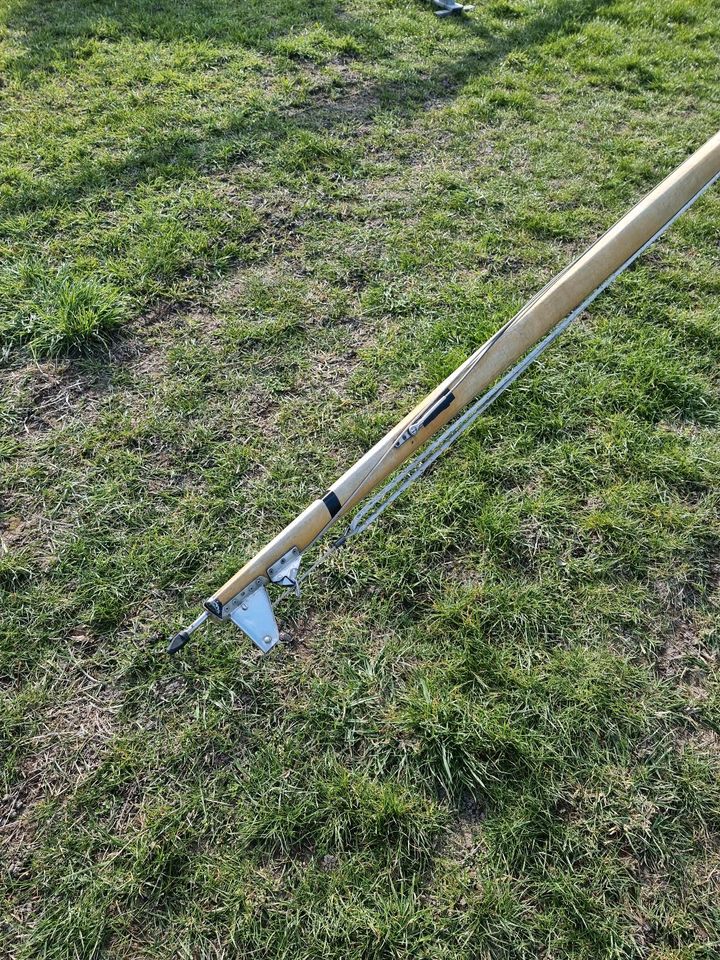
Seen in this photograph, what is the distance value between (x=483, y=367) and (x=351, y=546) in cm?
122

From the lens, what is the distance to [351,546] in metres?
2.82

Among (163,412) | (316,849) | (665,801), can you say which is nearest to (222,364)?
(163,412)

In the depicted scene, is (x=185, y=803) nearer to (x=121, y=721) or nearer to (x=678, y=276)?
(x=121, y=721)

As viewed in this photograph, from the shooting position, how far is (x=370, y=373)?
3.46 m

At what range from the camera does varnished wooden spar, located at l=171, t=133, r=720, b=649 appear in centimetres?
171

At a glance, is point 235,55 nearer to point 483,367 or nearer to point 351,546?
point 351,546

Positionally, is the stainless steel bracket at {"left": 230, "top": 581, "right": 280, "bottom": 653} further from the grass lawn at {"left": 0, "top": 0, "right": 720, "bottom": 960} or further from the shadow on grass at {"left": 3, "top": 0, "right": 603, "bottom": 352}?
the shadow on grass at {"left": 3, "top": 0, "right": 603, "bottom": 352}

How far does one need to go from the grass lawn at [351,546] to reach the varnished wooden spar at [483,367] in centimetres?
90

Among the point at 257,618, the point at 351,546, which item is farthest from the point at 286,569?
the point at 351,546

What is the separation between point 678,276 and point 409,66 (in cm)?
331

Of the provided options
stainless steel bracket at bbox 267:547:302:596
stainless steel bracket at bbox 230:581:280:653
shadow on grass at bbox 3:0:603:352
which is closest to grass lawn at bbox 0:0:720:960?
shadow on grass at bbox 3:0:603:352

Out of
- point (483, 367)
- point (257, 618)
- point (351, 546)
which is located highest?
point (483, 367)

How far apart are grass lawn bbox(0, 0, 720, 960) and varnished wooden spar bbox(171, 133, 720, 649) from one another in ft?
2.95

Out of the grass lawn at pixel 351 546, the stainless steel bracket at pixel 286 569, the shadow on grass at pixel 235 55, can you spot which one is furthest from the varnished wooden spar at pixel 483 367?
the shadow on grass at pixel 235 55
